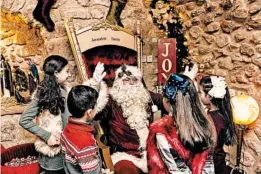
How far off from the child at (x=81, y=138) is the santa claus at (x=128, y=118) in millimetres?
1029

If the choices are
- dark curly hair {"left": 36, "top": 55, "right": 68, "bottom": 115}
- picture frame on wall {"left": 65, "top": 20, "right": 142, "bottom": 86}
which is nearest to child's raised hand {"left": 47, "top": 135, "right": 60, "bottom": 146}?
dark curly hair {"left": 36, "top": 55, "right": 68, "bottom": 115}

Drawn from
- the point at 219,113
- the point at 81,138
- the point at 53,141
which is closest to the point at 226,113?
the point at 219,113

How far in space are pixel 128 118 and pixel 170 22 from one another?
1.49 m

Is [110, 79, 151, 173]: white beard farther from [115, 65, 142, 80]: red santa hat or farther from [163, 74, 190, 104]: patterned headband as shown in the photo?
[163, 74, 190, 104]: patterned headband

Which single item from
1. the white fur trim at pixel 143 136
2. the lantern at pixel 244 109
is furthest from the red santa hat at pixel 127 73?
the lantern at pixel 244 109

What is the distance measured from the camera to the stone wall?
291cm

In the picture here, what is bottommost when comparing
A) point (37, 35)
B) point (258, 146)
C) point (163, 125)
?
point (258, 146)

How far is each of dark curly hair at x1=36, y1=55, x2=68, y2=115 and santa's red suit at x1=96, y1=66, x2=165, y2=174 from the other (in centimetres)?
87

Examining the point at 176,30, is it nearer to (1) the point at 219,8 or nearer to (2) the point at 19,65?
(1) the point at 219,8

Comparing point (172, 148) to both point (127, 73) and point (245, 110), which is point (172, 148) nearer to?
point (245, 110)

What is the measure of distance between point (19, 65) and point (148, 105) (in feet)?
4.78

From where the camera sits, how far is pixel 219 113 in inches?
92.5

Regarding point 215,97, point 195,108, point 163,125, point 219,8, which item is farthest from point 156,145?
point 219,8

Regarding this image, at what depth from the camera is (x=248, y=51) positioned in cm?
294
